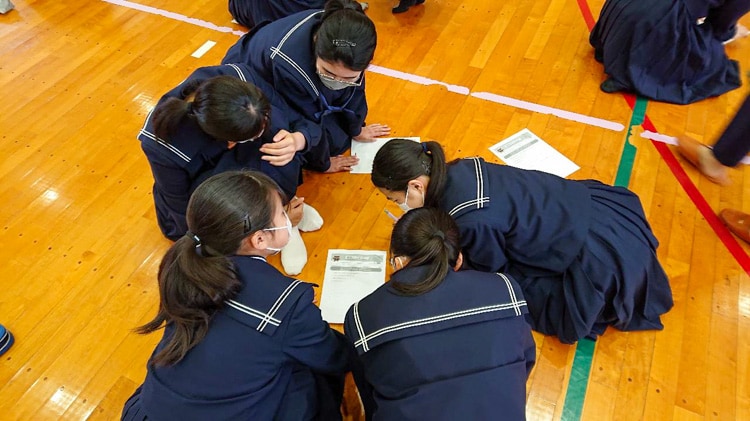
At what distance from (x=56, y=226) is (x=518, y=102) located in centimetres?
243

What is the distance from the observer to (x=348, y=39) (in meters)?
1.66

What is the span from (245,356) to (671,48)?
8.76 ft

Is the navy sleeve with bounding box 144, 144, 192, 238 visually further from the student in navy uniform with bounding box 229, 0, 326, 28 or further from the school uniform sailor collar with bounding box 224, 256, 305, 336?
the student in navy uniform with bounding box 229, 0, 326, 28

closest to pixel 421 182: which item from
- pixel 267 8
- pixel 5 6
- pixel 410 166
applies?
pixel 410 166

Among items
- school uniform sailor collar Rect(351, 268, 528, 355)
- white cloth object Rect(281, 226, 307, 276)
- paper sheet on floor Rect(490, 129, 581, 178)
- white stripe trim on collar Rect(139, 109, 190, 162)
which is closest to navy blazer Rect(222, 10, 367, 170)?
white cloth object Rect(281, 226, 307, 276)

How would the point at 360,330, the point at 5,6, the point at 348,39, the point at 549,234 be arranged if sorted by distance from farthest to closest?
the point at 5,6 → the point at 348,39 → the point at 549,234 → the point at 360,330

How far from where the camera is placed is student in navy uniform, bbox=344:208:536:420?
1065 mm

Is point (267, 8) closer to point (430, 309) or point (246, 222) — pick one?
point (246, 222)

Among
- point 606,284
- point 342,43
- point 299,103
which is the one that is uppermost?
point 342,43

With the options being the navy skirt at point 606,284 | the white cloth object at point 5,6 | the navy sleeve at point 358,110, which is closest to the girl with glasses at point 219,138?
the navy sleeve at point 358,110

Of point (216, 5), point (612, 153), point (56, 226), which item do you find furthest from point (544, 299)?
point (216, 5)

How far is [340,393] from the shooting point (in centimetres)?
147

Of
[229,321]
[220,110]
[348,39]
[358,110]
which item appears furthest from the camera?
[358,110]

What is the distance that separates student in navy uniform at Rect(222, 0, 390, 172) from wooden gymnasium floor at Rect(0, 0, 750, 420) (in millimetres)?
245
